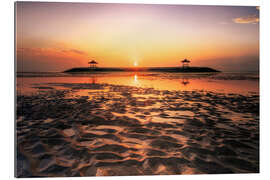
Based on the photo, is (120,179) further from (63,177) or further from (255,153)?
(255,153)

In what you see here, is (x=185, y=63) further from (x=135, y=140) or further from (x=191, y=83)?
(x=135, y=140)

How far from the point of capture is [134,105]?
4.58 metres

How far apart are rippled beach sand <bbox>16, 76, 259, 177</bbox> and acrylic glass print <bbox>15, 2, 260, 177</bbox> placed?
18mm

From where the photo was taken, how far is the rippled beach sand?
2.41 meters

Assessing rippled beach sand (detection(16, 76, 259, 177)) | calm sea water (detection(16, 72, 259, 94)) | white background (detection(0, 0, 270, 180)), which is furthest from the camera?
calm sea water (detection(16, 72, 259, 94))

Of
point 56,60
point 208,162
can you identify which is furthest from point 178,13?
point 56,60

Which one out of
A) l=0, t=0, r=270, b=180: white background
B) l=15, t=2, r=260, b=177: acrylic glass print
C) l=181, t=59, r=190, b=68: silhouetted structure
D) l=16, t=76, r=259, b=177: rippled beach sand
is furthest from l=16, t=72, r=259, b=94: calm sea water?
l=181, t=59, r=190, b=68: silhouetted structure

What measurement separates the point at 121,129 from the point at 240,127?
2.67 m

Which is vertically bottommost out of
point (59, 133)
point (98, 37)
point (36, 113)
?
point (59, 133)

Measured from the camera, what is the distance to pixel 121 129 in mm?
3186

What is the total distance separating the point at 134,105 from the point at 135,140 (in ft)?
5.82

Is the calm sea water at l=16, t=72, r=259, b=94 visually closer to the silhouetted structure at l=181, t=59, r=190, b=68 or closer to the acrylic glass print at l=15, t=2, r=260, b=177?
the acrylic glass print at l=15, t=2, r=260, b=177

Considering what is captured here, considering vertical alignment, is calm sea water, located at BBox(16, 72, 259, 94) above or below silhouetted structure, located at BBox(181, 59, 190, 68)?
below
